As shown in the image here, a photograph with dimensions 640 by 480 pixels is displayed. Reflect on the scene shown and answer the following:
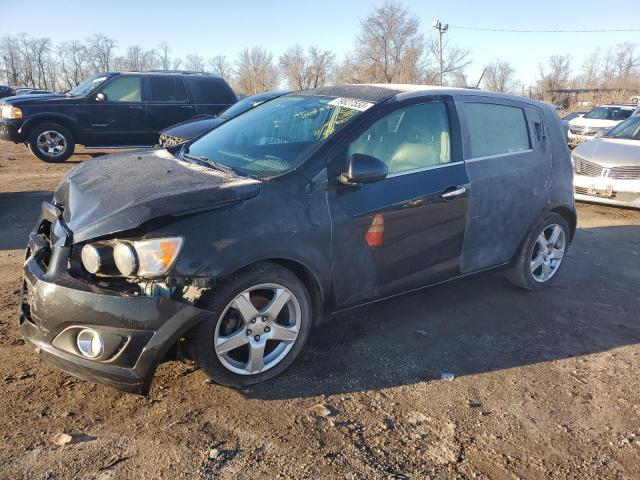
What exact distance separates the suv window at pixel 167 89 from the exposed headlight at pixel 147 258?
9583 millimetres

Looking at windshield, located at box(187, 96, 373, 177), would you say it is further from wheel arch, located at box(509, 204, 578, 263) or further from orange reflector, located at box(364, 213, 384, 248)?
wheel arch, located at box(509, 204, 578, 263)

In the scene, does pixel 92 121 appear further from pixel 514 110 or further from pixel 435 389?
pixel 435 389

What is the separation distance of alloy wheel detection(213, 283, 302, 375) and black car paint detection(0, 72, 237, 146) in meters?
9.36

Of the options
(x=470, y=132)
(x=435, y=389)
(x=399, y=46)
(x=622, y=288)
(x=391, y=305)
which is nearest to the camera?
(x=435, y=389)

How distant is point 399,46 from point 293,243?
4850 centimetres

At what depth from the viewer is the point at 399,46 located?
47.6 metres

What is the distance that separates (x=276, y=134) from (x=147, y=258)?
1556mm

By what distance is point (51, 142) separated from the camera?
35.8 ft

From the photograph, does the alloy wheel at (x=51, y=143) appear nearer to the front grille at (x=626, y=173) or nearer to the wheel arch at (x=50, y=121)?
the wheel arch at (x=50, y=121)

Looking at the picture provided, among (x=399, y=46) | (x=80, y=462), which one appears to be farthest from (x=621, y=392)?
(x=399, y=46)

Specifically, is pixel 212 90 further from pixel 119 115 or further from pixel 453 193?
pixel 453 193

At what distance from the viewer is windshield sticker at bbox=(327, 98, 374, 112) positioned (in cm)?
352

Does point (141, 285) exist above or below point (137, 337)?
above

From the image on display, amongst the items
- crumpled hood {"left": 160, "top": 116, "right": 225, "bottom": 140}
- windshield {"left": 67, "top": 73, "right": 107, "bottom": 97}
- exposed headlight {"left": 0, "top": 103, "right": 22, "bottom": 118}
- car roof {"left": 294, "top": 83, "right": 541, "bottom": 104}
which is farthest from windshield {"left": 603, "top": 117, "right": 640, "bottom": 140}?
exposed headlight {"left": 0, "top": 103, "right": 22, "bottom": 118}
